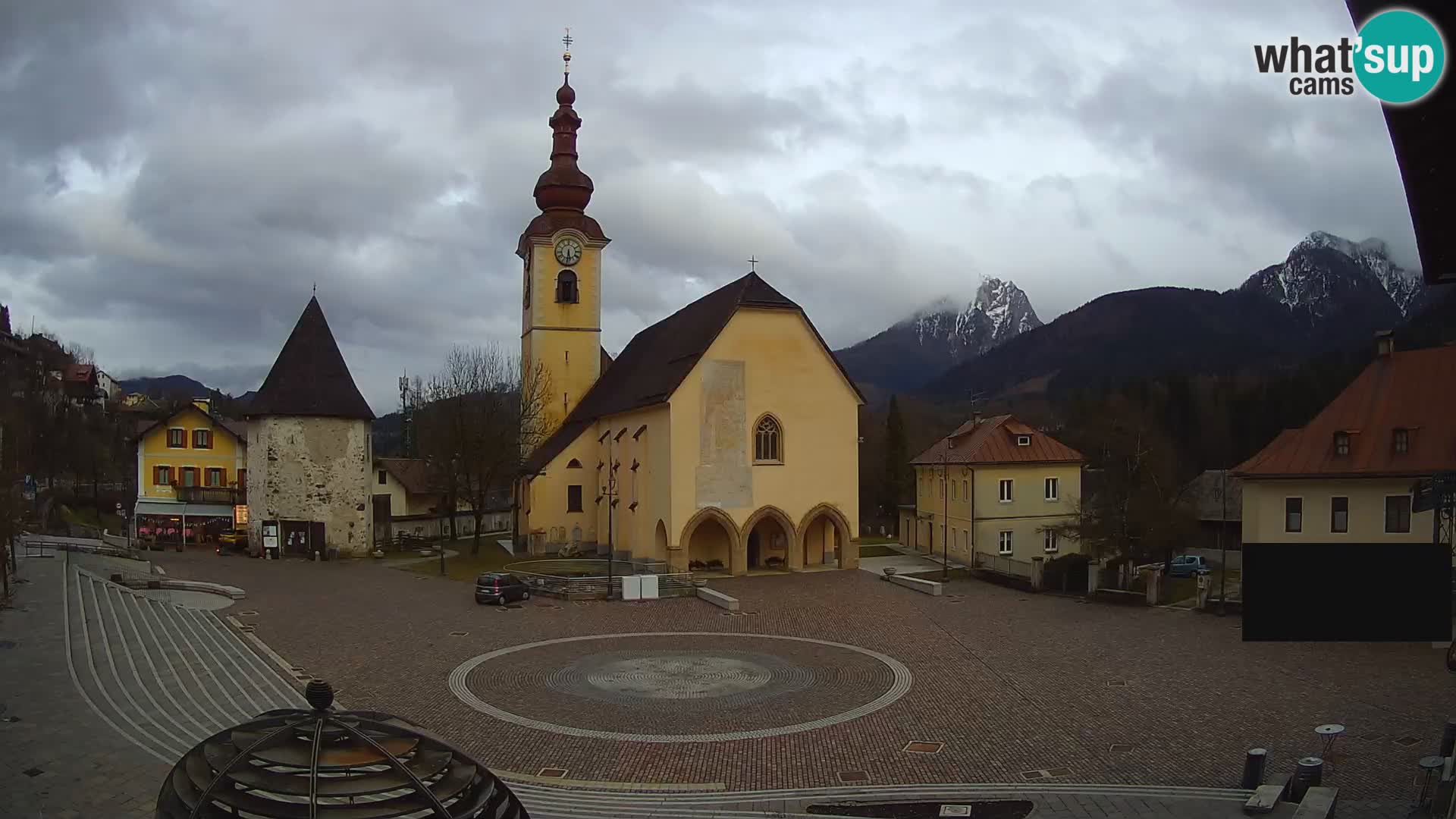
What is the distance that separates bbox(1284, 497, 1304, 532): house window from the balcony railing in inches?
1841

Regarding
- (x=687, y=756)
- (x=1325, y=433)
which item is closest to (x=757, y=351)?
(x=1325, y=433)

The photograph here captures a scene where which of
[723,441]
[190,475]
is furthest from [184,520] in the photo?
[723,441]

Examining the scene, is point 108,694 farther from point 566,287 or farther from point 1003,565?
point 566,287

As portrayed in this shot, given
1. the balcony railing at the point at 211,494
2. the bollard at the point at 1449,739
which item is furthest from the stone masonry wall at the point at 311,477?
the bollard at the point at 1449,739

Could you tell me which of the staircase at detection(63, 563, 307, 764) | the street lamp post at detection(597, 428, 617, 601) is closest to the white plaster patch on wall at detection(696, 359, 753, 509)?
the street lamp post at detection(597, 428, 617, 601)

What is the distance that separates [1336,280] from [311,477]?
130726mm

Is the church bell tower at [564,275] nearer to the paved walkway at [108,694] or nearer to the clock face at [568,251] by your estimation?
the clock face at [568,251]

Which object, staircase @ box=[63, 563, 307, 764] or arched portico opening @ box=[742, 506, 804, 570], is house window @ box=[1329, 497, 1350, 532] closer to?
arched portico opening @ box=[742, 506, 804, 570]

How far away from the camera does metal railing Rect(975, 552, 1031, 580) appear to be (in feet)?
113

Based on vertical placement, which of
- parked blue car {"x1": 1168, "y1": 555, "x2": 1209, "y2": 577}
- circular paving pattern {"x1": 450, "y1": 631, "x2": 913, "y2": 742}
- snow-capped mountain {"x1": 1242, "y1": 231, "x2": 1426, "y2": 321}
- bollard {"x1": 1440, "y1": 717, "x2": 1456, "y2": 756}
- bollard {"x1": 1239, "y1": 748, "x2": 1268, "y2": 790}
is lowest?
parked blue car {"x1": 1168, "y1": 555, "x2": 1209, "y2": 577}

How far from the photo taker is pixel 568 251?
49875mm

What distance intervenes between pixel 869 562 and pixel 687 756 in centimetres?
2919

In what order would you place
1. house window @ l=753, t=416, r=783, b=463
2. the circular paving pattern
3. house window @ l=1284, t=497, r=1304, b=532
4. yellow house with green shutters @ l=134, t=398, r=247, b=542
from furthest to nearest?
yellow house with green shutters @ l=134, t=398, r=247, b=542, house window @ l=753, t=416, r=783, b=463, house window @ l=1284, t=497, r=1304, b=532, the circular paving pattern

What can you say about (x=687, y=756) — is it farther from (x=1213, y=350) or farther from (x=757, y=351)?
(x=1213, y=350)
